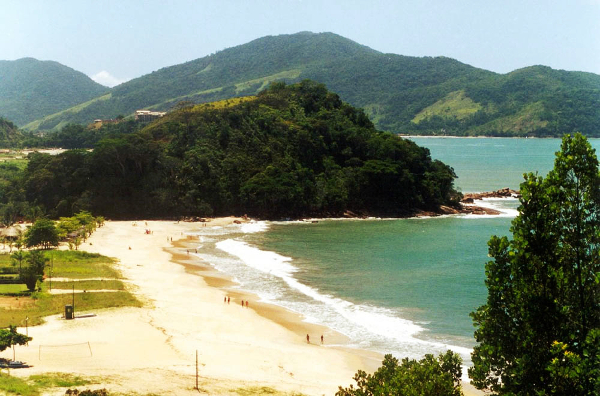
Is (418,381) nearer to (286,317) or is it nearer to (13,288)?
(286,317)

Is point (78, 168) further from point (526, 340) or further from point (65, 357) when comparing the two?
point (526, 340)

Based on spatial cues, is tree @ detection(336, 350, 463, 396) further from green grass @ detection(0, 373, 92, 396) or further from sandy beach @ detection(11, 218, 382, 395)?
green grass @ detection(0, 373, 92, 396)

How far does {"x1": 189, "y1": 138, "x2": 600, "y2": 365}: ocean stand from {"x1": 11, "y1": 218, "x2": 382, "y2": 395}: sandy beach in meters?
2.39

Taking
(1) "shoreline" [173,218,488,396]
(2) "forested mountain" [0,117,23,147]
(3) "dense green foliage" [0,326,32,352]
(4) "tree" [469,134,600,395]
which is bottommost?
(1) "shoreline" [173,218,488,396]

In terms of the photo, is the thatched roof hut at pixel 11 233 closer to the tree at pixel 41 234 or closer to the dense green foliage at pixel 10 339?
the tree at pixel 41 234

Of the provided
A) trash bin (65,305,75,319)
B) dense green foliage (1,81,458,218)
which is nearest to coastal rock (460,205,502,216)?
dense green foliage (1,81,458,218)

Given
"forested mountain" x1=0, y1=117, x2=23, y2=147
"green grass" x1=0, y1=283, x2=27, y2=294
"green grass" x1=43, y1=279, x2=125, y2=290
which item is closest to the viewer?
"green grass" x1=0, y1=283, x2=27, y2=294

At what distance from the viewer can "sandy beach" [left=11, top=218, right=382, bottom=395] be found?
21016mm

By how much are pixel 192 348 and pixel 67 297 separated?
33.7 ft

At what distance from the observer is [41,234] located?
48875 mm

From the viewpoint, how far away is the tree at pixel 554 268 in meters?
11.9

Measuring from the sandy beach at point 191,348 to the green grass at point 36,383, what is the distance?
Result: 0.72 m

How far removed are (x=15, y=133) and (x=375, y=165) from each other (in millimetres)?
125177

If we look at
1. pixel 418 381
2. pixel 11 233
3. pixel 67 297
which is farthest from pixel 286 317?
pixel 11 233
